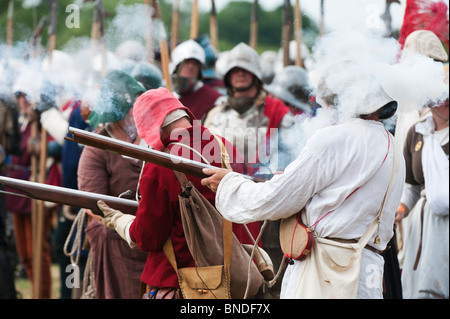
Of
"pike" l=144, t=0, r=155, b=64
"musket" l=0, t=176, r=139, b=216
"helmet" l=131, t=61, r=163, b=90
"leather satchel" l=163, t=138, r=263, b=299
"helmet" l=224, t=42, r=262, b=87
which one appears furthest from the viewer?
"pike" l=144, t=0, r=155, b=64

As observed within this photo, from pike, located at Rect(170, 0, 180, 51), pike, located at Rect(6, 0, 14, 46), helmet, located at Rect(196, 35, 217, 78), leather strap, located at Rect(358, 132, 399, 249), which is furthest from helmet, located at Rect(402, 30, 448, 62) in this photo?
pike, located at Rect(6, 0, 14, 46)

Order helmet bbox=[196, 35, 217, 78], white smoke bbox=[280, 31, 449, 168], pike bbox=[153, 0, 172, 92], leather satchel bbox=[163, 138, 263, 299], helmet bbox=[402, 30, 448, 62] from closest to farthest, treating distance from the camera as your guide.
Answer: white smoke bbox=[280, 31, 449, 168] < leather satchel bbox=[163, 138, 263, 299] < helmet bbox=[402, 30, 448, 62] < pike bbox=[153, 0, 172, 92] < helmet bbox=[196, 35, 217, 78]

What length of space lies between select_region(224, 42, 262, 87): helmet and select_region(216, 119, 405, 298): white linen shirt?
13.2 ft

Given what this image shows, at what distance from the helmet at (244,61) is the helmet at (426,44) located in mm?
1901

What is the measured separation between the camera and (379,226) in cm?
326

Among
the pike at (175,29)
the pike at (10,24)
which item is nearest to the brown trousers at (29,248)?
the pike at (10,24)

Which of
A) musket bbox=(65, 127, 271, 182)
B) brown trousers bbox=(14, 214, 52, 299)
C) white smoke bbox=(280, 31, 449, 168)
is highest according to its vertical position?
white smoke bbox=(280, 31, 449, 168)

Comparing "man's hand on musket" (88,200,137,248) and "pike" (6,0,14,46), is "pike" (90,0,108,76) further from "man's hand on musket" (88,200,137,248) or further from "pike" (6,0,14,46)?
"man's hand on musket" (88,200,137,248)

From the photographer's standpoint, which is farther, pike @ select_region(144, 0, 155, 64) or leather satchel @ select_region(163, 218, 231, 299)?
pike @ select_region(144, 0, 155, 64)

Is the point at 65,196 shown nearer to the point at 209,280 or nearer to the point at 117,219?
the point at 117,219

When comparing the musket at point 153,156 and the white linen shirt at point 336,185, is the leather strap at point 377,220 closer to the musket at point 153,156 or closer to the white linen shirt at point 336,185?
the white linen shirt at point 336,185

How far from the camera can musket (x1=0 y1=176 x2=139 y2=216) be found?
4.09 metres

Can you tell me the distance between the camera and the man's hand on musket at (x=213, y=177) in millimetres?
3486
